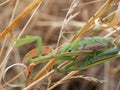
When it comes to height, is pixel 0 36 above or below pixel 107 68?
above

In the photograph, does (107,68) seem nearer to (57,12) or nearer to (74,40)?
(57,12)

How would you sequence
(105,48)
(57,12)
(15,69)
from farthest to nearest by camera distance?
(57,12)
(15,69)
(105,48)

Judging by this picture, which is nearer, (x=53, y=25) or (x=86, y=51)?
(x=86, y=51)

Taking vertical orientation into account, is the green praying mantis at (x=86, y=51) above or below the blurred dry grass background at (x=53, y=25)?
above

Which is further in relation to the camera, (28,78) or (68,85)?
(68,85)

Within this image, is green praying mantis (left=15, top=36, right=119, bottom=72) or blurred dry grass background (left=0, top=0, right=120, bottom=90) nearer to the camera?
green praying mantis (left=15, top=36, right=119, bottom=72)

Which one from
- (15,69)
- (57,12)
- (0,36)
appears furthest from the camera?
(57,12)

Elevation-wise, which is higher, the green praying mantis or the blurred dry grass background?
the green praying mantis

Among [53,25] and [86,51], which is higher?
[86,51]

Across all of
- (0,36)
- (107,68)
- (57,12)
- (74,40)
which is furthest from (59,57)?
(57,12)

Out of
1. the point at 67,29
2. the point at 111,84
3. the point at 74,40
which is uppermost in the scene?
the point at 74,40

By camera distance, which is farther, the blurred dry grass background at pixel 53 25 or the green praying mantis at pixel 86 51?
the blurred dry grass background at pixel 53 25
